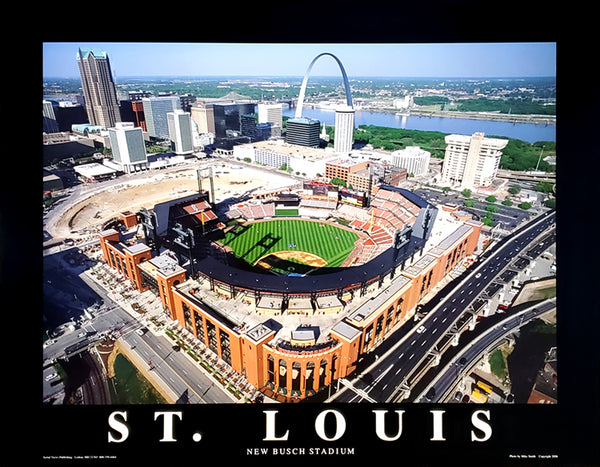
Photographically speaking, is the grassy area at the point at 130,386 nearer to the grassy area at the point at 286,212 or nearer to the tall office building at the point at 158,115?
the grassy area at the point at 286,212

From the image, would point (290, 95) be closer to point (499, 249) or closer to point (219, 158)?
point (219, 158)

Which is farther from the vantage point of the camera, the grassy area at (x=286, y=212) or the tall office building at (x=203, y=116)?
the tall office building at (x=203, y=116)

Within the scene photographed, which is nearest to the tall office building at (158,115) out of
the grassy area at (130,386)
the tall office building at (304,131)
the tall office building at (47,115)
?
the tall office building at (304,131)

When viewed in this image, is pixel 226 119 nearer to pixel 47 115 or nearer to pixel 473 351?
pixel 47 115

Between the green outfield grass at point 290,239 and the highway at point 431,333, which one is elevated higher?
the green outfield grass at point 290,239

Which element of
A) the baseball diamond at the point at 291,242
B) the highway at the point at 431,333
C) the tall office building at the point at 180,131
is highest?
the tall office building at the point at 180,131

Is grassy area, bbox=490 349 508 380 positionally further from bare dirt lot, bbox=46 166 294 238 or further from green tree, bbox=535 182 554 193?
bare dirt lot, bbox=46 166 294 238
